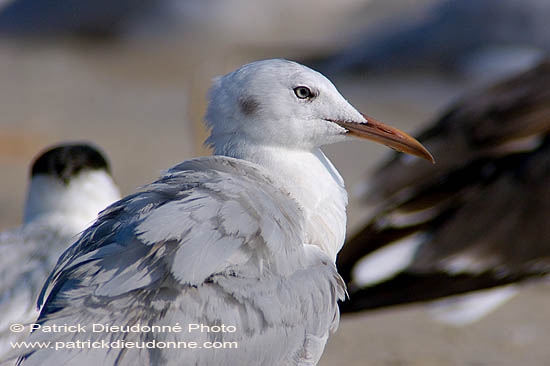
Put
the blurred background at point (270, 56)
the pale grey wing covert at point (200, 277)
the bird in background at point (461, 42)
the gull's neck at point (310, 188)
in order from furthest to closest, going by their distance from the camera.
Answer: the bird in background at point (461, 42) < the blurred background at point (270, 56) < the gull's neck at point (310, 188) < the pale grey wing covert at point (200, 277)

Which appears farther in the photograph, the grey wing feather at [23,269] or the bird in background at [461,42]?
the bird in background at [461,42]

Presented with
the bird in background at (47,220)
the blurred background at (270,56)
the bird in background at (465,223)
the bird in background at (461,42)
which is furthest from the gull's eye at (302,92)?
the bird in background at (461,42)

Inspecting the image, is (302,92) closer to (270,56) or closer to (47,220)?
(47,220)

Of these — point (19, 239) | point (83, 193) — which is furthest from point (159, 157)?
point (19, 239)

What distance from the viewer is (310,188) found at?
1.97m

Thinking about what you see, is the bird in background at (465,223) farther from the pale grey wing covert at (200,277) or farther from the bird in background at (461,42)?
the bird in background at (461,42)

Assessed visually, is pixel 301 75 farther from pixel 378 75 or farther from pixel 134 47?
pixel 134 47

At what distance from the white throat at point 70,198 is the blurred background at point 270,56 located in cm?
46

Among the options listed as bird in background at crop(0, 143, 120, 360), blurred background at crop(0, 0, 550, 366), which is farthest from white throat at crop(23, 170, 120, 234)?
Result: blurred background at crop(0, 0, 550, 366)

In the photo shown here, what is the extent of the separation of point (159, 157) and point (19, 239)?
3027mm

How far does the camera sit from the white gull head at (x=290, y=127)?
77.5 inches

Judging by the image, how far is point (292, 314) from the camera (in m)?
1.75

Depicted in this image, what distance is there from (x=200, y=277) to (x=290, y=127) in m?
0.50

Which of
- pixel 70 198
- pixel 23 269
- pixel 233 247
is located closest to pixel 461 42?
pixel 70 198
